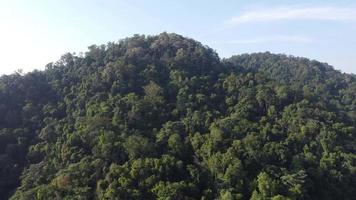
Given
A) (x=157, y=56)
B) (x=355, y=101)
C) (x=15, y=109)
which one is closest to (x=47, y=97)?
(x=15, y=109)

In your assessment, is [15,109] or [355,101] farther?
[355,101]

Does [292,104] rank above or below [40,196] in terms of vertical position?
above

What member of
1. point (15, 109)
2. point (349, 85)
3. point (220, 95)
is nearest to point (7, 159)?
point (15, 109)

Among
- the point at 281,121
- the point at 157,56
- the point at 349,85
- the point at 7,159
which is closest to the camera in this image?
the point at 7,159

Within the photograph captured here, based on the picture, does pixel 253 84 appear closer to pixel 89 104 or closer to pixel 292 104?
pixel 292 104

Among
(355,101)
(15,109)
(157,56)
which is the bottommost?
(355,101)

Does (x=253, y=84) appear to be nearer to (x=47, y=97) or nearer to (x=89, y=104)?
(x=89, y=104)

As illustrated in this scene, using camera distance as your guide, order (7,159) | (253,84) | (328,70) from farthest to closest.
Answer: (328,70)
(253,84)
(7,159)
